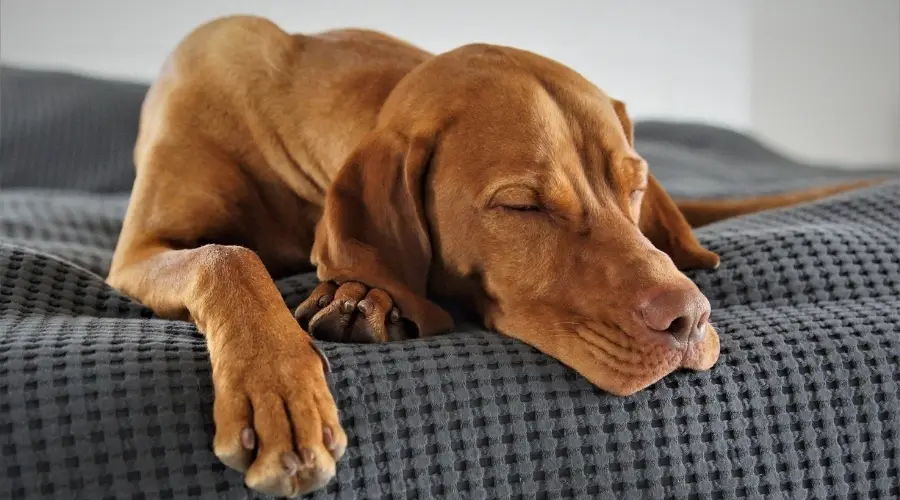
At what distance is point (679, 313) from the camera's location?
1106 millimetres

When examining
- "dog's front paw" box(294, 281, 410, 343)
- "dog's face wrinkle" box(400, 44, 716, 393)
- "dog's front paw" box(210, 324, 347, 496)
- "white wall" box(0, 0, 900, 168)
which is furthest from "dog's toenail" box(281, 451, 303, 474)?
"white wall" box(0, 0, 900, 168)

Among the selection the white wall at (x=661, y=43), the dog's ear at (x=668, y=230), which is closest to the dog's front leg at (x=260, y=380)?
the dog's ear at (x=668, y=230)

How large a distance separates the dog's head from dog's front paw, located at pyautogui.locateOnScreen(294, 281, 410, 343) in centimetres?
3

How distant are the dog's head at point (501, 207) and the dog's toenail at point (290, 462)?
1.40ft

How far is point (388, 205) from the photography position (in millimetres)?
1421

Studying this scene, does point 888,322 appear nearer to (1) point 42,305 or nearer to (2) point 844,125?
(1) point 42,305

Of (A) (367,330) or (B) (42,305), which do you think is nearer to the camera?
(A) (367,330)

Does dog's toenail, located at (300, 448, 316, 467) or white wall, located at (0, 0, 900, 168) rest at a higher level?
dog's toenail, located at (300, 448, 316, 467)

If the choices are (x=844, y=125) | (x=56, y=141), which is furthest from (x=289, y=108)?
(x=844, y=125)

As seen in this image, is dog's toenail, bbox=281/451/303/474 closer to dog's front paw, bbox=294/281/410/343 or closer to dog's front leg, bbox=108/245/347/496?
dog's front leg, bbox=108/245/347/496

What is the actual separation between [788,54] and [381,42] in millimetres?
4658

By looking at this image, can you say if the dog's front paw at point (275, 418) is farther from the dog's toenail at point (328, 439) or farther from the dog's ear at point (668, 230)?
the dog's ear at point (668, 230)

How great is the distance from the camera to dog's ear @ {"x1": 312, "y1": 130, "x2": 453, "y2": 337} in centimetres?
138

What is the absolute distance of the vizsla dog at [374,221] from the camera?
3.53 ft
